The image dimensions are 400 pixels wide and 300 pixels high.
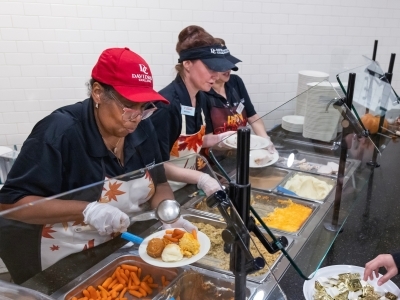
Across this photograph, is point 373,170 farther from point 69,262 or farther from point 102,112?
point 69,262

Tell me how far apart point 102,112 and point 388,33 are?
3554mm

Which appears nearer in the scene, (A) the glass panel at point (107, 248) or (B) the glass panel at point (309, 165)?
(A) the glass panel at point (107, 248)

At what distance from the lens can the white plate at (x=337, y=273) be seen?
1213 millimetres

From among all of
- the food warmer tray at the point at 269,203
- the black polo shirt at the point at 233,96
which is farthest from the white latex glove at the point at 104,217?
the black polo shirt at the point at 233,96

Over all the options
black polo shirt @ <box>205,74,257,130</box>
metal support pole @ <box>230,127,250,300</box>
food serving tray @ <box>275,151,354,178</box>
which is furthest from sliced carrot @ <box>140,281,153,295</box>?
black polo shirt @ <box>205,74,257,130</box>

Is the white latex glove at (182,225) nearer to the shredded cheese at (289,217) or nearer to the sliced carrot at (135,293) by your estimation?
the sliced carrot at (135,293)

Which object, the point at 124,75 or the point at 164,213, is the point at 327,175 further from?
the point at 124,75

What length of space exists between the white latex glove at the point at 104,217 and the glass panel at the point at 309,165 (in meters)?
0.41

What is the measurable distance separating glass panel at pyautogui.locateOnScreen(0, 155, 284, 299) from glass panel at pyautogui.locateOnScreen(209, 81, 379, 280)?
11.6 inches

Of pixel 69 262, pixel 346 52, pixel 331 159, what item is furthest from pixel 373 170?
pixel 346 52

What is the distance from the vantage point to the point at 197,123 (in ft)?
7.62

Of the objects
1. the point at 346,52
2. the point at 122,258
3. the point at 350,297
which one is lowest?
the point at 350,297

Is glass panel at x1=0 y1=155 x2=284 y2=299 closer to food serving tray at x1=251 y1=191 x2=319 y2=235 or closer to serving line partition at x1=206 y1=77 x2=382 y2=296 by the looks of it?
serving line partition at x1=206 y1=77 x2=382 y2=296

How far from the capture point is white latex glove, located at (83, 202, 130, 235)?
1094 mm
